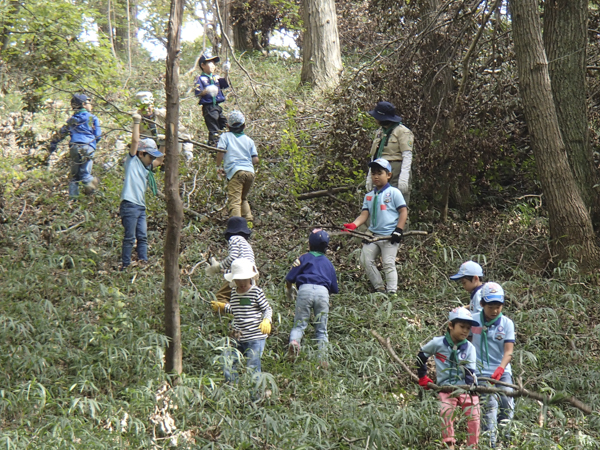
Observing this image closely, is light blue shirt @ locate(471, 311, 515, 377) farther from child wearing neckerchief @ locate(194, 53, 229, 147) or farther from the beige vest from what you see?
child wearing neckerchief @ locate(194, 53, 229, 147)

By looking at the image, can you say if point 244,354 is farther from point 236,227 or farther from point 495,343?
point 495,343

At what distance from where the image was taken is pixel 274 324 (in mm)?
6746

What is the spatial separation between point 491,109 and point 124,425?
656cm

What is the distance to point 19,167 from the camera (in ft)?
34.6

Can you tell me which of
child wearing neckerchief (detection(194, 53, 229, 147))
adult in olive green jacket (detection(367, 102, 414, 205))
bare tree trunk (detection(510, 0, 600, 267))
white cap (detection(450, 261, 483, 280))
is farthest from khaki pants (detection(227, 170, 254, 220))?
bare tree trunk (detection(510, 0, 600, 267))

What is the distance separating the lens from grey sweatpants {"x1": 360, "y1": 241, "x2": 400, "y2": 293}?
7.16 m

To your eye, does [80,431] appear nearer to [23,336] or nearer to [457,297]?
[23,336]

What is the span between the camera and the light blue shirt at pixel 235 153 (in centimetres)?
842

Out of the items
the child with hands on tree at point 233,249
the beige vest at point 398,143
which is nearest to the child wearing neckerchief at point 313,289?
the child with hands on tree at point 233,249

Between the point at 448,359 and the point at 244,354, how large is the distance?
1986mm

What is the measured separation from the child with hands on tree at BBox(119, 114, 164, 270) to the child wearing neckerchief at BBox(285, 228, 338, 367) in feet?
7.88

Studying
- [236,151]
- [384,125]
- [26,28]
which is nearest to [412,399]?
[384,125]

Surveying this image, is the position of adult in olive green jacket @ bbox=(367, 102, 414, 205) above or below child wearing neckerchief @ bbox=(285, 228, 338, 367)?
above

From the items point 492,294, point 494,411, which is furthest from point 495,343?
point 494,411
